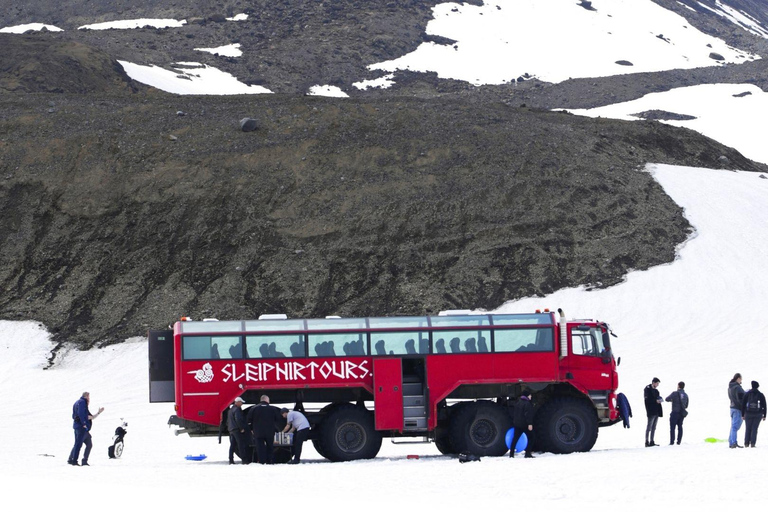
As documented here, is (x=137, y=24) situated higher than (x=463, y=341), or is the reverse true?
(x=137, y=24)

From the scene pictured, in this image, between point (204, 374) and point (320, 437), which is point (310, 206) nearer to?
point (204, 374)

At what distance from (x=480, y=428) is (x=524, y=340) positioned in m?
2.10

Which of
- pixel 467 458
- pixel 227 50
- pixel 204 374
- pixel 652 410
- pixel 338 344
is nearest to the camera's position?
pixel 467 458

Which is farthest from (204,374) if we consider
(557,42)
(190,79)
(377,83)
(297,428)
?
(557,42)

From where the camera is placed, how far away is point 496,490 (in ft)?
49.6

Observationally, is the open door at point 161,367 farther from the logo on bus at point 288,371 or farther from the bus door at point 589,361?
the bus door at point 589,361

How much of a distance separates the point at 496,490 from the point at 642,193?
39964mm

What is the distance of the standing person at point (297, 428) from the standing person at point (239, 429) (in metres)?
0.81

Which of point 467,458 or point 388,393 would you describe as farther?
point 388,393

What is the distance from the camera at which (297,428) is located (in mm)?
20359

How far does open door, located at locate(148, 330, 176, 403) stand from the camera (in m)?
22.0

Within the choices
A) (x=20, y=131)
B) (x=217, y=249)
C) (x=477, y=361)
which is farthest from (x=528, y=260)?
(x=20, y=131)

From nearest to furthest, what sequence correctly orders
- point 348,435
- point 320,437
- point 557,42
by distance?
point 320,437
point 348,435
point 557,42

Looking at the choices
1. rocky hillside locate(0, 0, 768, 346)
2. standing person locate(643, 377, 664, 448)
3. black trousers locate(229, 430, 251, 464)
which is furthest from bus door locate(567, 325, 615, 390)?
rocky hillside locate(0, 0, 768, 346)
